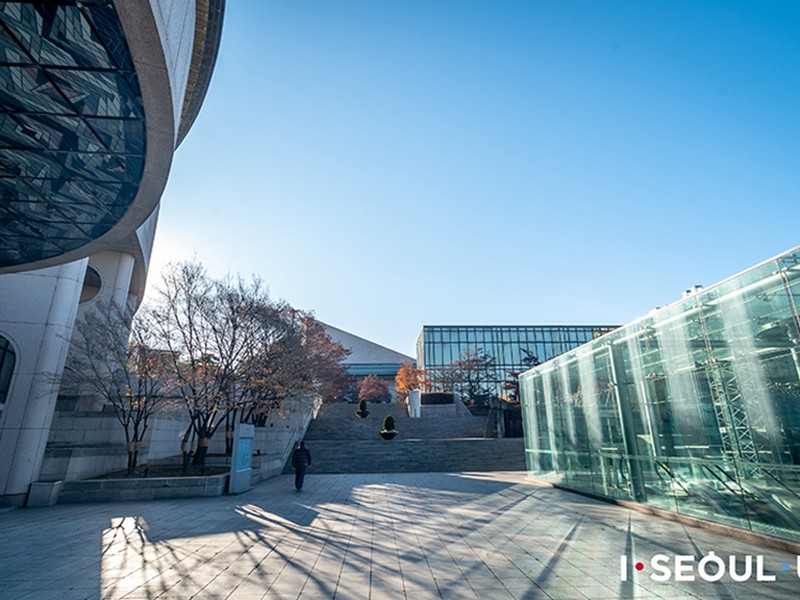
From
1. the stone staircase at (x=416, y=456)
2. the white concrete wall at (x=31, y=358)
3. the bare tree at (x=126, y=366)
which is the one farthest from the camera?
the stone staircase at (x=416, y=456)

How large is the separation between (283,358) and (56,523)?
732 centimetres

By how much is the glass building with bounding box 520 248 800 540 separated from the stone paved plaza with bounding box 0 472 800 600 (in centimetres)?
69

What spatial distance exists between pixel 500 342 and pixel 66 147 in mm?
53414

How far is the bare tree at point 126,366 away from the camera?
1268 centimetres

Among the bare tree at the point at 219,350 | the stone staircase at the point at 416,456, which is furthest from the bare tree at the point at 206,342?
the stone staircase at the point at 416,456

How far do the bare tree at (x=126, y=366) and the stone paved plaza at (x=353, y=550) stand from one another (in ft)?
9.50

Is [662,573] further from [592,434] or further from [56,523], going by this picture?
[56,523]

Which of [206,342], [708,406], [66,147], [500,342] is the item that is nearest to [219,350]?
[206,342]

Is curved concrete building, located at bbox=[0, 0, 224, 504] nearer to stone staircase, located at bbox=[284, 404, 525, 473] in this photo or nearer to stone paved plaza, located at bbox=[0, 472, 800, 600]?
stone paved plaza, located at bbox=[0, 472, 800, 600]

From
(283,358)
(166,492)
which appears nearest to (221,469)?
(166,492)

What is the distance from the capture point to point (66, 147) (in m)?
5.83

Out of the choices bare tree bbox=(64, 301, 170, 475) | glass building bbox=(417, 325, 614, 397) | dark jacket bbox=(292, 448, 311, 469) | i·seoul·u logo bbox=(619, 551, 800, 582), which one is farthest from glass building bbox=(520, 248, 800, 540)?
glass building bbox=(417, 325, 614, 397)

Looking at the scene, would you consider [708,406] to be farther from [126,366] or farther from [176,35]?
[126,366]

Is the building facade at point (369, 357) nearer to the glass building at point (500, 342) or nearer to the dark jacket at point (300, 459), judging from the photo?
the glass building at point (500, 342)
